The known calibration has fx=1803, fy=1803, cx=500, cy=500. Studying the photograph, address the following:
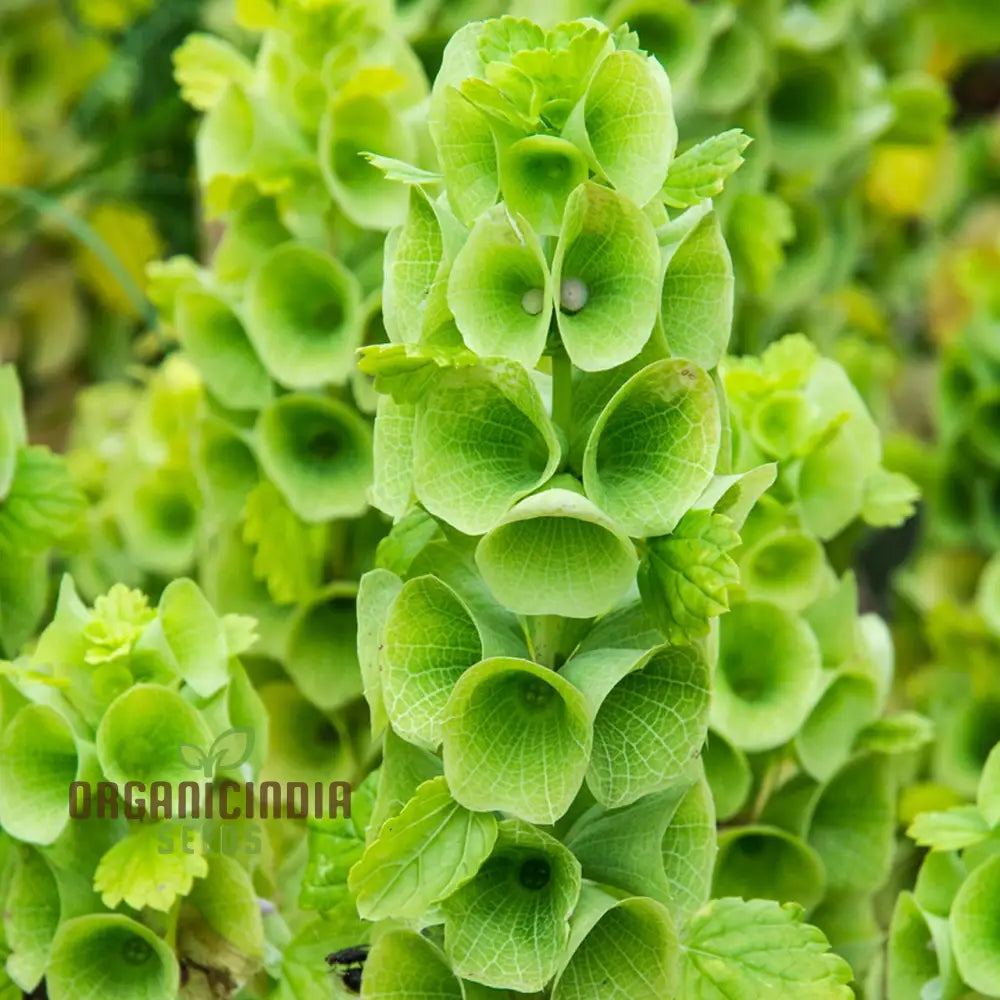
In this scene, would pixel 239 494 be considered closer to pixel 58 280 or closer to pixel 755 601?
pixel 755 601

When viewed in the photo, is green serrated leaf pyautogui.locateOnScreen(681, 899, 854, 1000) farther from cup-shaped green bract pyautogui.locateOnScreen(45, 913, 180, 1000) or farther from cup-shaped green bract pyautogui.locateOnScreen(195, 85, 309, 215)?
cup-shaped green bract pyautogui.locateOnScreen(195, 85, 309, 215)

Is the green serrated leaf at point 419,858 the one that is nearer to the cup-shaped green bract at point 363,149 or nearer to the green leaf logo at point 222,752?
the green leaf logo at point 222,752

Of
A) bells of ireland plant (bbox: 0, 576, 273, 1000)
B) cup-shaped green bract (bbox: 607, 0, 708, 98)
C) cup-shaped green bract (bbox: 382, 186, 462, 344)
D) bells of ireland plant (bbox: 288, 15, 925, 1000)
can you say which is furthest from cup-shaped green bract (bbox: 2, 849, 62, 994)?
cup-shaped green bract (bbox: 607, 0, 708, 98)

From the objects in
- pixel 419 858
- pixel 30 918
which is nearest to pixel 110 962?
pixel 30 918

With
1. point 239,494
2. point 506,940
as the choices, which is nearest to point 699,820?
point 506,940

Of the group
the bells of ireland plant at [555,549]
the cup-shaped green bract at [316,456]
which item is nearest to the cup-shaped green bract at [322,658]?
the cup-shaped green bract at [316,456]

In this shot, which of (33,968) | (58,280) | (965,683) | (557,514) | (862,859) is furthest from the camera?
(58,280)
